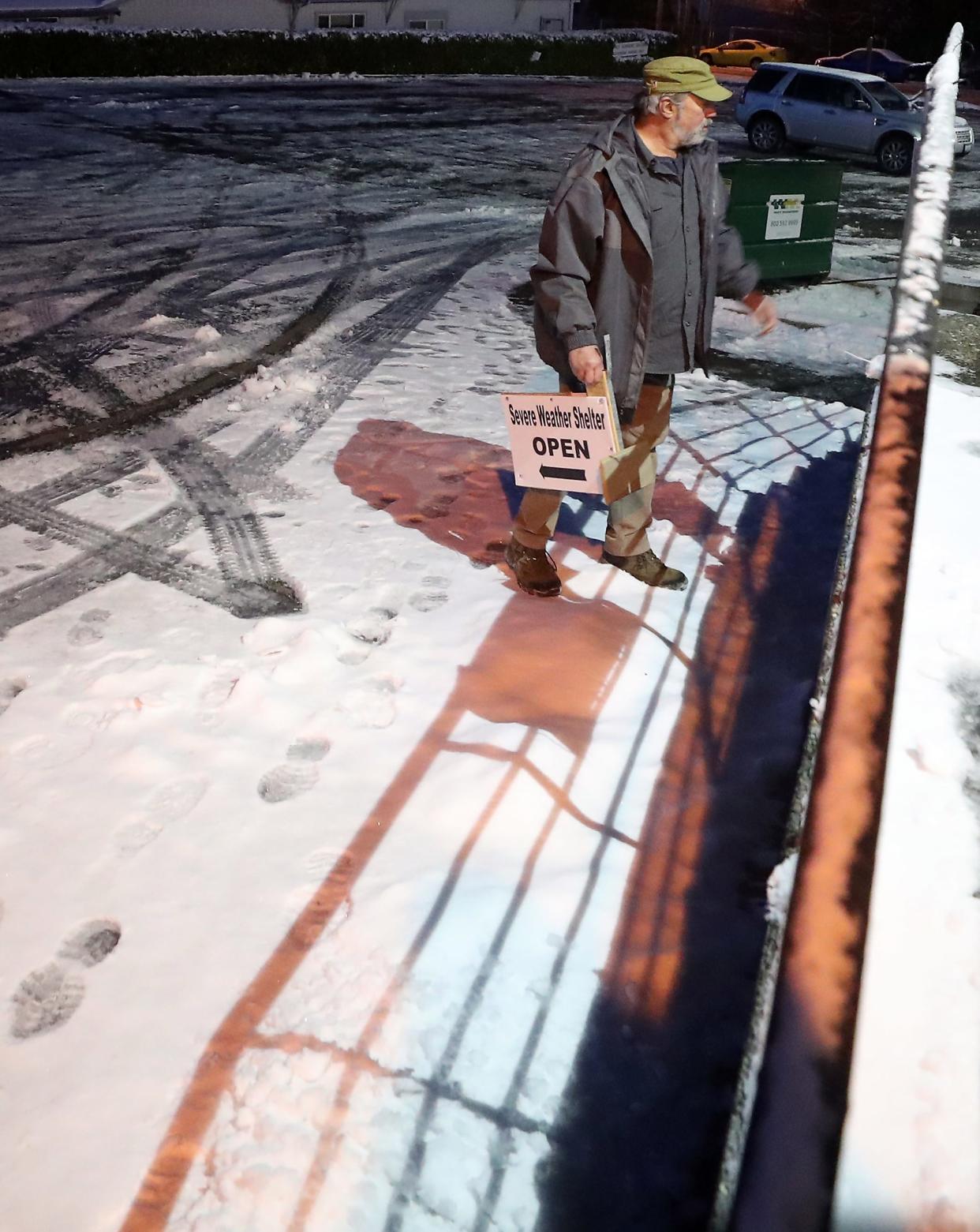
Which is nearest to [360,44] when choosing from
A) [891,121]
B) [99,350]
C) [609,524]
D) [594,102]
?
[594,102]

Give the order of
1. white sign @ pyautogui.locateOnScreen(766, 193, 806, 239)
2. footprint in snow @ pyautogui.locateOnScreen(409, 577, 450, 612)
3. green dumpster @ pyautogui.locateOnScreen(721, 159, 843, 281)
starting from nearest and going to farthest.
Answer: footprint in snow @ pyautogui.locateOnScreen(409, 577, 450, 612) → green dumpster @ pyautogui.locateOnScreen(721, 159, 843, 281) → white sign @ pyautogui.locateOnScreen(766, 193, 806, 239)

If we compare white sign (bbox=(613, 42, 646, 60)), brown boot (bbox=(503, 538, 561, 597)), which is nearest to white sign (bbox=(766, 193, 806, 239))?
brown boot (bbox=(503, 538, 561, 597))

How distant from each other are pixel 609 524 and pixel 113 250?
679 centimetres

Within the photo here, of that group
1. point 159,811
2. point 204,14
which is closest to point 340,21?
point 204,14

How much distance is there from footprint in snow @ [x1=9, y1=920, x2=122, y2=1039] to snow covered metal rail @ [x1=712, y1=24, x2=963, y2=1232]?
1.64m

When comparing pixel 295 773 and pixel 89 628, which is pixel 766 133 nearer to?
pixel 89 628

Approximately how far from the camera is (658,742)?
9.99 ft

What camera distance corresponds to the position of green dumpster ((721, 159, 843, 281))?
8.02m

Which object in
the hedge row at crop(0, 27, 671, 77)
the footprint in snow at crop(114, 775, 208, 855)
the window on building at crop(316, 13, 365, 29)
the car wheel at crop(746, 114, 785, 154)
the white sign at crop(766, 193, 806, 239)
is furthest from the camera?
the window on building at crop(316, 13, 365, 29)

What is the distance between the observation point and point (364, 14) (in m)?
29.8

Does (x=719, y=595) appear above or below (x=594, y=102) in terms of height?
below

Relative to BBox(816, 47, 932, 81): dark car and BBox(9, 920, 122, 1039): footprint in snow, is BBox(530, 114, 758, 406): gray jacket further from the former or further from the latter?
BBox(816, 47, 932, 81): dark car

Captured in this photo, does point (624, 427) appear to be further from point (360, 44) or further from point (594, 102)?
point (360, 44)

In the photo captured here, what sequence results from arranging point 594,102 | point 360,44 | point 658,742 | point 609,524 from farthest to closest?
point 360,44, point 594,102, point 609,524, point 658,742
